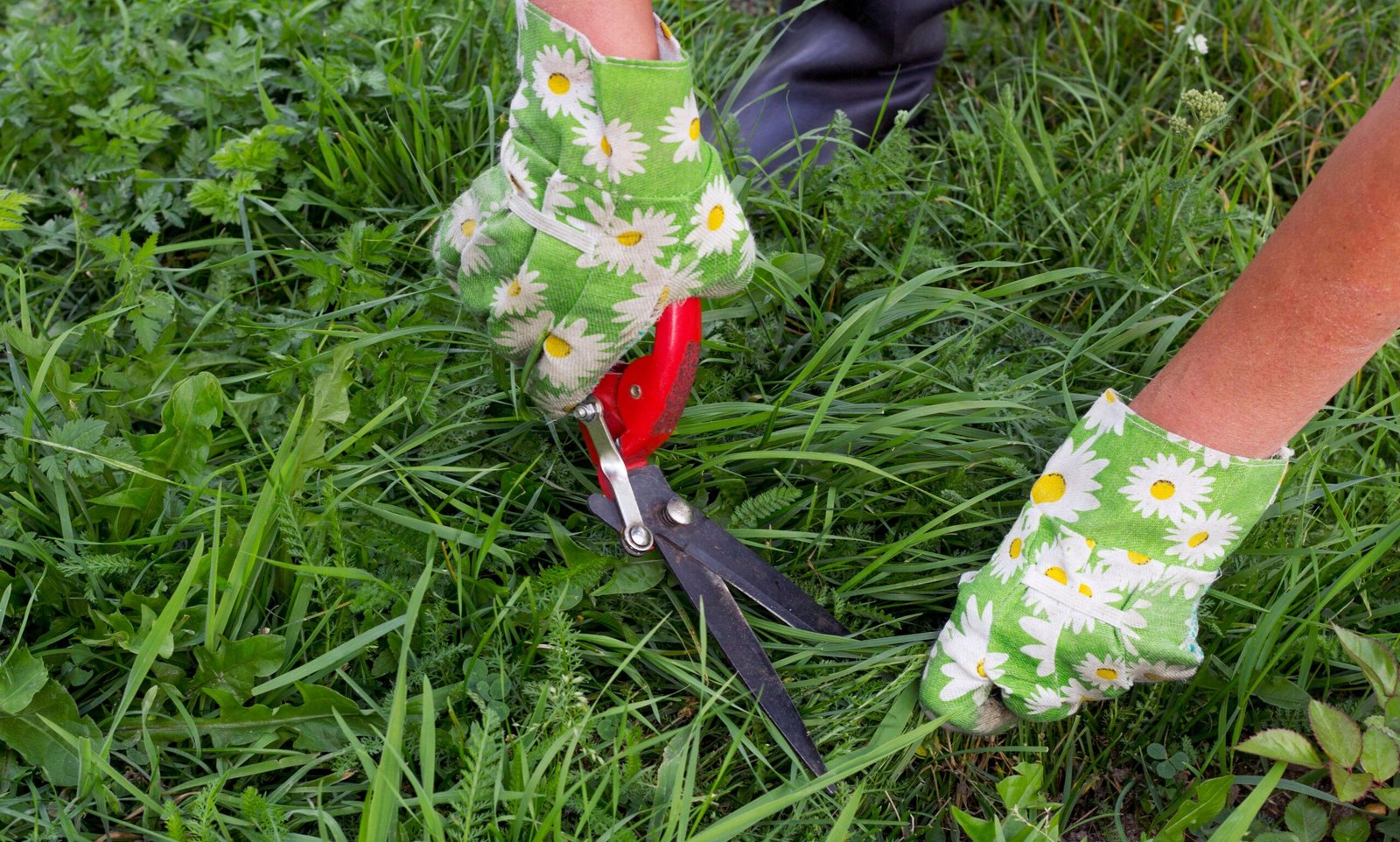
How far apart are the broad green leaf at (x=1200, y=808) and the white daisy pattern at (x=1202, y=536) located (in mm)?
260

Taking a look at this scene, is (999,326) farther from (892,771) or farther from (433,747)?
(433,747)

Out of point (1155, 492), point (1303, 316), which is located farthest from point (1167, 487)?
point (1303, 316)

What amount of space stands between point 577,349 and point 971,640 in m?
0.61

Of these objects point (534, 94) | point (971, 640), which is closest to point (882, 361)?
point (971, 640)

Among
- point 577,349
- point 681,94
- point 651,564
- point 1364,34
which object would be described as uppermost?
point 681,94

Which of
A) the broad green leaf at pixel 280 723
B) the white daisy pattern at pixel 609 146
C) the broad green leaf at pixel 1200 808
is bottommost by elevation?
the broad green leaf at pixel 280 723

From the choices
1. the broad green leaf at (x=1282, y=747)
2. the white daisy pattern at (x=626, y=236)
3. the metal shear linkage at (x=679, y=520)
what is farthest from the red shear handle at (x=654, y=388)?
the broad green leaf at (x=1282, y=747)

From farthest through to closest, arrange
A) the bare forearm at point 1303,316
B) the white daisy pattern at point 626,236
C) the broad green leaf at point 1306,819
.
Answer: the broad green leaf at point 1306,819
the white daisy pattern at point 626,236
the bare forearm at point 1303,316

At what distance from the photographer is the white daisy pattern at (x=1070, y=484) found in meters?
1.28

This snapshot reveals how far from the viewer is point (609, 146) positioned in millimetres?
1171

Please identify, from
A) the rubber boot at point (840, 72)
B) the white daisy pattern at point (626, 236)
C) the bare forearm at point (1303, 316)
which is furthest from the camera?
the rubber boot at point (840, 72)

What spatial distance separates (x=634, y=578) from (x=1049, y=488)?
0.55m

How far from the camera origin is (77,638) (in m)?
1.37

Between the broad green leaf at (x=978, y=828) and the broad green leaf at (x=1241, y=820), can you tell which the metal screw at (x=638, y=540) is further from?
the broad green leaf at (x=1241, y=820)
